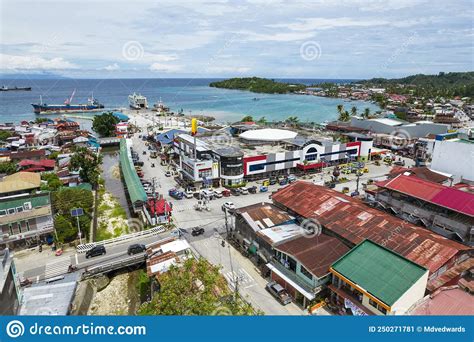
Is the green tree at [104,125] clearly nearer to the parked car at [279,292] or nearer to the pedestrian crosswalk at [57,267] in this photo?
the pedestrian crosswalk at [57,267]

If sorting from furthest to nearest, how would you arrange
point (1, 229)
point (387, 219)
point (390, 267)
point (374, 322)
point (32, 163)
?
point (32, 163) < point (1, 229) < point (387, 219) < point (390, 267) < point (374, 322)

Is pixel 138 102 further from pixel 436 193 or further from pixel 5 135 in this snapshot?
pixel 436 193

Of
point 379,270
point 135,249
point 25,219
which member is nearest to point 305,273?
point 379,270

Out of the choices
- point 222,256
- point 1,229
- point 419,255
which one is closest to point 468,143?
point 419,255

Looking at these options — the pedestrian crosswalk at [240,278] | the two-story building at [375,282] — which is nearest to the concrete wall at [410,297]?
the two-story building at [375,282]

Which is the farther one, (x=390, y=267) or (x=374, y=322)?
(x=390, y=267)

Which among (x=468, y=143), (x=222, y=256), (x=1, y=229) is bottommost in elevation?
(x=222, y=256)

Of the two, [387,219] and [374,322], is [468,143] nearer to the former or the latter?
[387,219]
